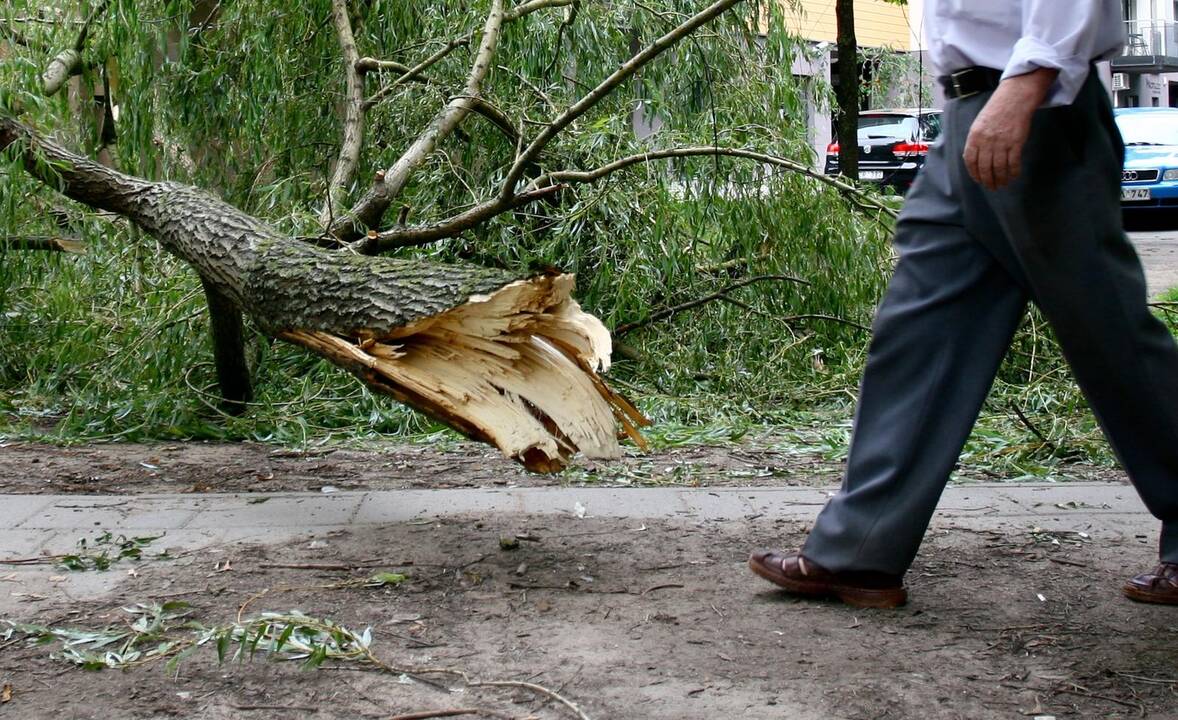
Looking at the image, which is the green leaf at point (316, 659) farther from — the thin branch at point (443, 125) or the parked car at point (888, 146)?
the parked car at point (888, 146)

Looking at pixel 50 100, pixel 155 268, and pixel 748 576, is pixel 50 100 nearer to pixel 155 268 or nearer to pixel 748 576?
pixel 155 268

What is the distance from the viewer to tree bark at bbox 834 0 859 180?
11188mm

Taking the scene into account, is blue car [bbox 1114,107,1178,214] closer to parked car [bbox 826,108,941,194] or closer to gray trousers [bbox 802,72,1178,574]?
parked car [bbox 826,108,941,194]

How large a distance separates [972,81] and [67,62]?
5661 mm

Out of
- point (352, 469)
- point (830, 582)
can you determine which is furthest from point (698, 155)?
point (830, 582)

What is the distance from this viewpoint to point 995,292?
10.2 feet

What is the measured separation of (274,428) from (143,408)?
62cm

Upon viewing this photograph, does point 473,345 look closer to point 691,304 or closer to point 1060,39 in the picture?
point 1060,39

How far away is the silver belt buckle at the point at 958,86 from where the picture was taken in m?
3.01

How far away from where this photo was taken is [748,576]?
353cm

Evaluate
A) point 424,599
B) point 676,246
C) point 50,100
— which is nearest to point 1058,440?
point 676,246

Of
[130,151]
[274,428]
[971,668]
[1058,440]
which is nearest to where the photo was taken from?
[971,668]

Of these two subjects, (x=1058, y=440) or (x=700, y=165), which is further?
(x=700, y=165)

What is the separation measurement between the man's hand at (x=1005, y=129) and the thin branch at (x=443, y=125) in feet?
12.4
